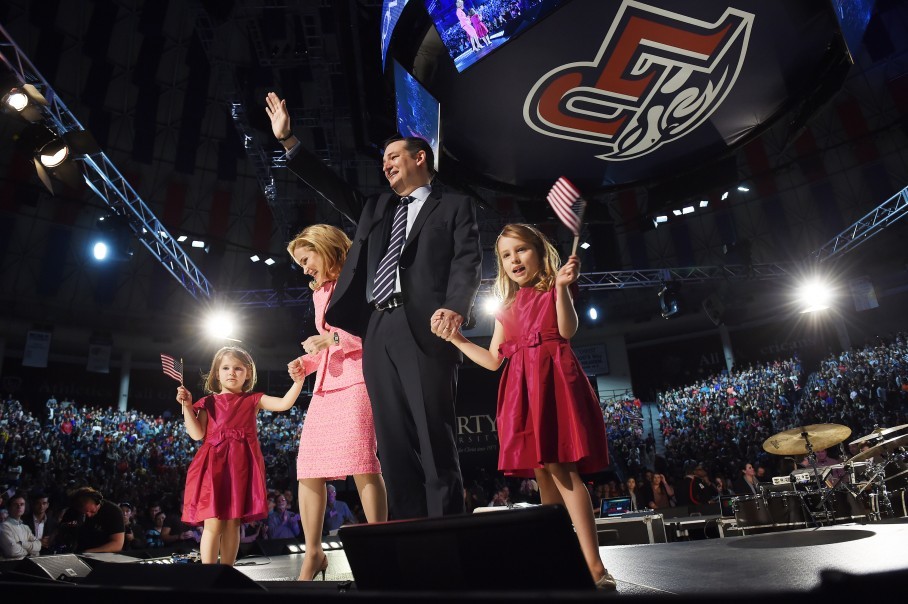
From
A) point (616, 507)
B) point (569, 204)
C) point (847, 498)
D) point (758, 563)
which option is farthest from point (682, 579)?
point (616, 507)

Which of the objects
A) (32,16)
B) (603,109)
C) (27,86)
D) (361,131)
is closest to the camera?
(603,109)

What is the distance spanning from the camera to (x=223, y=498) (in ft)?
11.3

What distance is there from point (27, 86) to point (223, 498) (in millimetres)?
7352

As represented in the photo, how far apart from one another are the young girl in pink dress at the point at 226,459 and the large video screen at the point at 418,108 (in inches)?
113

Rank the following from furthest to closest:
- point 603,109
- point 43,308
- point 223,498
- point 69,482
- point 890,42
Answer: point 43,308 < point 890,42 < point 69,482 < point 603,109 < point 223,498

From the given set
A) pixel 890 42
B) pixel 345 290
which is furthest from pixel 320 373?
pixel 890 42

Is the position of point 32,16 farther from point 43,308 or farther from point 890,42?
point 890,42

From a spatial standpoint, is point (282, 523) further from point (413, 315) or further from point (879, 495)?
point (413, 315)

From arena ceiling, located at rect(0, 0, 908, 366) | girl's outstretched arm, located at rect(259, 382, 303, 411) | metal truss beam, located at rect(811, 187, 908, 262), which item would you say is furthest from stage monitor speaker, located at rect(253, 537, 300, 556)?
metal truss beam, located at rect(811, 187, 908, 262)

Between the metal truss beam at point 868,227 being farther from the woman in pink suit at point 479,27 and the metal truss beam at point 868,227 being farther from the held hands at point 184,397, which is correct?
the held hands at point 184,397

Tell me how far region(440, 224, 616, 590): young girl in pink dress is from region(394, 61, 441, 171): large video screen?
3.32 meters

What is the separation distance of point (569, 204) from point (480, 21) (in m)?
3.00

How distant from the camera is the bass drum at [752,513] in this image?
517 cm

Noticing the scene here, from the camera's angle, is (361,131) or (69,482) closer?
(361,131)
